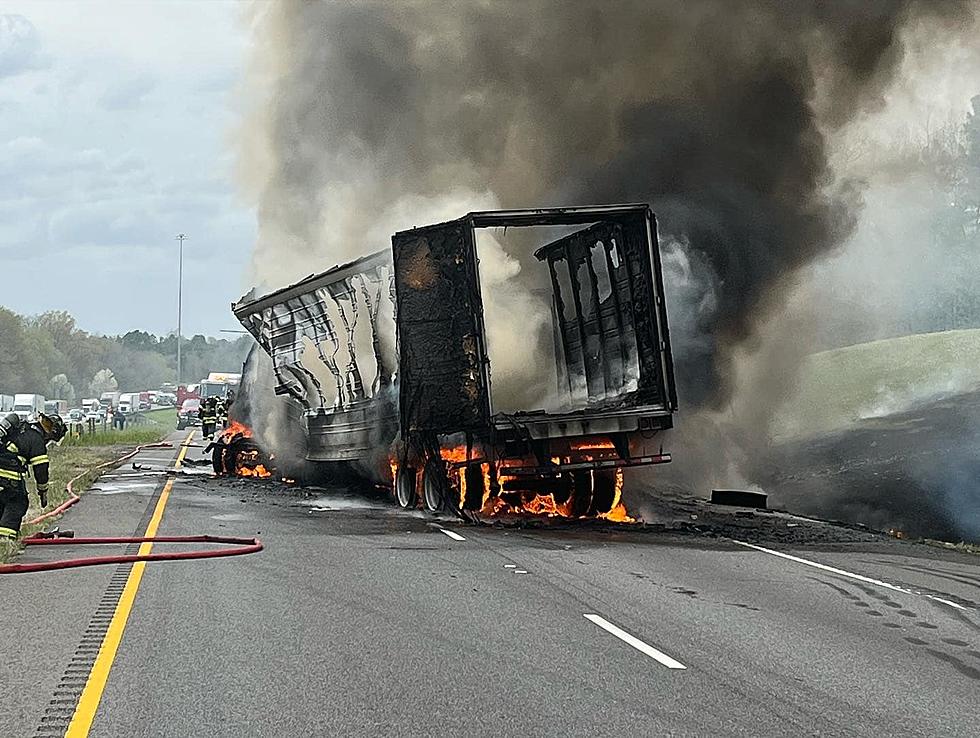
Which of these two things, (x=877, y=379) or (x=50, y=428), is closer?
(x=50, y=428)

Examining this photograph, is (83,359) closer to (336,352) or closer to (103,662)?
(336,352)

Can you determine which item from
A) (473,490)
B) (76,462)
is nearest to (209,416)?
(76,462)

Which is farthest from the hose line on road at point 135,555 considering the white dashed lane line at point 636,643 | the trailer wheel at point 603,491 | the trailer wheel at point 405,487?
the trailer wheel at point 603,491

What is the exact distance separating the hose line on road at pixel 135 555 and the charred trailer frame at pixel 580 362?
330 centimetres

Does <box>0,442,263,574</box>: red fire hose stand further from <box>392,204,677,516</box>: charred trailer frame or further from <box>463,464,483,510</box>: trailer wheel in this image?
<box>463,464,483,510</box>: trailer wheel

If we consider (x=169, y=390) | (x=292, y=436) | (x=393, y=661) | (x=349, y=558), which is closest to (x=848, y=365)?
(x=292, y=436)

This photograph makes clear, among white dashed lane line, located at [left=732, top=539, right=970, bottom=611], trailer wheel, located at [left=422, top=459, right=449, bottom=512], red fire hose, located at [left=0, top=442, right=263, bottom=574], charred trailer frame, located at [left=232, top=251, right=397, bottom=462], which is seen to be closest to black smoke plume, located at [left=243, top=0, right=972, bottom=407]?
charred trailer frame, located at [left=232, top=251, right=397, bottom=462]

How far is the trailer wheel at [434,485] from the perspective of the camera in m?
17.1

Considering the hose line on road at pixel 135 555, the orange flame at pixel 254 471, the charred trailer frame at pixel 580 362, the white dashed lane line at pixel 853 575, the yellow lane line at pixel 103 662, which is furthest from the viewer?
the orange flame at pixel 254 471

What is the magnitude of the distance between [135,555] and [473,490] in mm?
5563

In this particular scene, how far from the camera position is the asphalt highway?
632 centimetres

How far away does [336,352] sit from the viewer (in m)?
20.0

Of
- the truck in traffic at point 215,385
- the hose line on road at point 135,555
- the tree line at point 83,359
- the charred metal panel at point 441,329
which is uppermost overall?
the tree line at point 83,359

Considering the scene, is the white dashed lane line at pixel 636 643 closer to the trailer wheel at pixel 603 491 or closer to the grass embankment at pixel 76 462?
the grass embankment at pixel 76 462
